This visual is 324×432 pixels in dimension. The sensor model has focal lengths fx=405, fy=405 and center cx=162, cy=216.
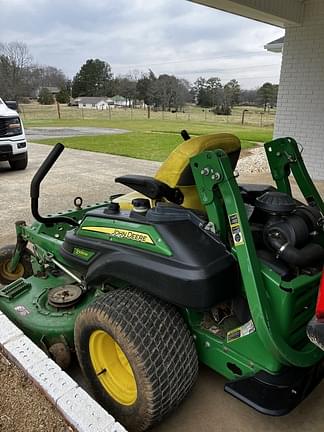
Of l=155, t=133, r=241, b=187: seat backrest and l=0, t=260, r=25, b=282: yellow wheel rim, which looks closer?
l=155, t=133, r=241, b=187: seat backrest

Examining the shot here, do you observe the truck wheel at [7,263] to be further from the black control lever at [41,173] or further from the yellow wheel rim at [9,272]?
the black control lever at [41,173]

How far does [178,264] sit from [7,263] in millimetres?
1984

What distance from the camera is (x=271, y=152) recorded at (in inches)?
99.3

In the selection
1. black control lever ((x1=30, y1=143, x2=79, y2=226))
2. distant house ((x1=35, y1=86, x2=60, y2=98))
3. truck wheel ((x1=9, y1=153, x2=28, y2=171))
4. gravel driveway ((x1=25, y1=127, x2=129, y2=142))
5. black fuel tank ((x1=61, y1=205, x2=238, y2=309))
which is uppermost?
distant house ((x1=35, y1=86, x2=60, y2=98))

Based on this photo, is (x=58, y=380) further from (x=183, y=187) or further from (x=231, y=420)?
(x=183, y=187)

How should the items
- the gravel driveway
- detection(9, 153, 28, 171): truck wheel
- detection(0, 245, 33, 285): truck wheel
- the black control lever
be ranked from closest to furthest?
the black control lever → detection(0, 245, 33, 285): truck wheel → detection(9, 153, 28, 171): truck wheel → the gravel driveway

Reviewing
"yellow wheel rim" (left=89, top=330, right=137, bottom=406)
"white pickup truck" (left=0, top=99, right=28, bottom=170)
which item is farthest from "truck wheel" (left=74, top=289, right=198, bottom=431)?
"white pickup truck" (left=0, top=99, right=28, bottom=170)

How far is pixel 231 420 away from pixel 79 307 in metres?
1.04

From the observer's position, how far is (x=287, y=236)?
182cm

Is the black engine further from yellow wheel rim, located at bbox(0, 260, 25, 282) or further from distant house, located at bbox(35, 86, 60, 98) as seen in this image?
distant house, located at bbox(35, 86, 60, 98)

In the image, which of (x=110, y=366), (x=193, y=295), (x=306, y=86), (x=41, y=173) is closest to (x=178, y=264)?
(x=193, y=295)

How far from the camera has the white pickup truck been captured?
7867 mm

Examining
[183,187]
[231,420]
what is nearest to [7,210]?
[183,187]

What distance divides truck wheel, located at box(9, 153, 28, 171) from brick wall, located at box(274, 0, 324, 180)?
5244mm
